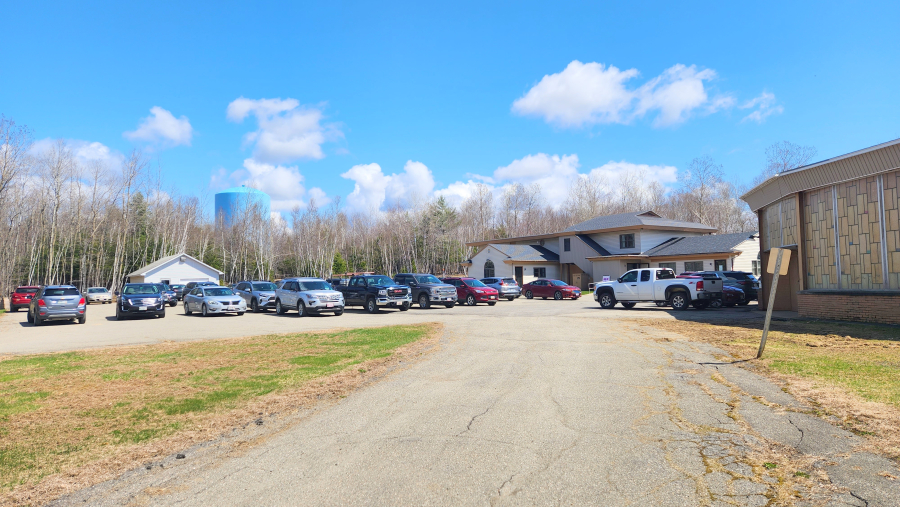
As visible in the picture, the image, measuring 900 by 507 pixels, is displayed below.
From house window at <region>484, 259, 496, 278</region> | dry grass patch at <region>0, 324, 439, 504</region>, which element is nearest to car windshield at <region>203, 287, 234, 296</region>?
dry grass patch at <region>0, 324, 439, 504</region>

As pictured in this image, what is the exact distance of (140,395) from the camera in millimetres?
8031

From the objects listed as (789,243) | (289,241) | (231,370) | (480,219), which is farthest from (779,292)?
(289,241)

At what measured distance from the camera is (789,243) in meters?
20.5

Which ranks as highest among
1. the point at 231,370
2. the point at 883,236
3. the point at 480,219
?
the point at 480,219

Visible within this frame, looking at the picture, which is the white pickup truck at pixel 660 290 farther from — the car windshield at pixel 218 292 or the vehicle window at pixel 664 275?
the car windshield at pixel 218 292

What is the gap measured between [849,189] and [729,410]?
14.4m

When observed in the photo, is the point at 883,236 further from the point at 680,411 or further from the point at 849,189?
the point at 680,411

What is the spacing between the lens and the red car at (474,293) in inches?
1186

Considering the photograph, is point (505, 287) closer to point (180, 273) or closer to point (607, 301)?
point (607, 301)

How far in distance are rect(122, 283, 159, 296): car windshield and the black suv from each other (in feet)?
38.5

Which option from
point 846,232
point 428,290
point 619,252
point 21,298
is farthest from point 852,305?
point 21,298

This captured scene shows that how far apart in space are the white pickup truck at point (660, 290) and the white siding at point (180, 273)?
45845mm

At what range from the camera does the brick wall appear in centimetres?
1546

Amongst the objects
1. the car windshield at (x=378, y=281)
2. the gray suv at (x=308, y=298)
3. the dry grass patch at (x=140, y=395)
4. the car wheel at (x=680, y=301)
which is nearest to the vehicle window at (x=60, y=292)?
the gray suv at (x=308, y=298)
